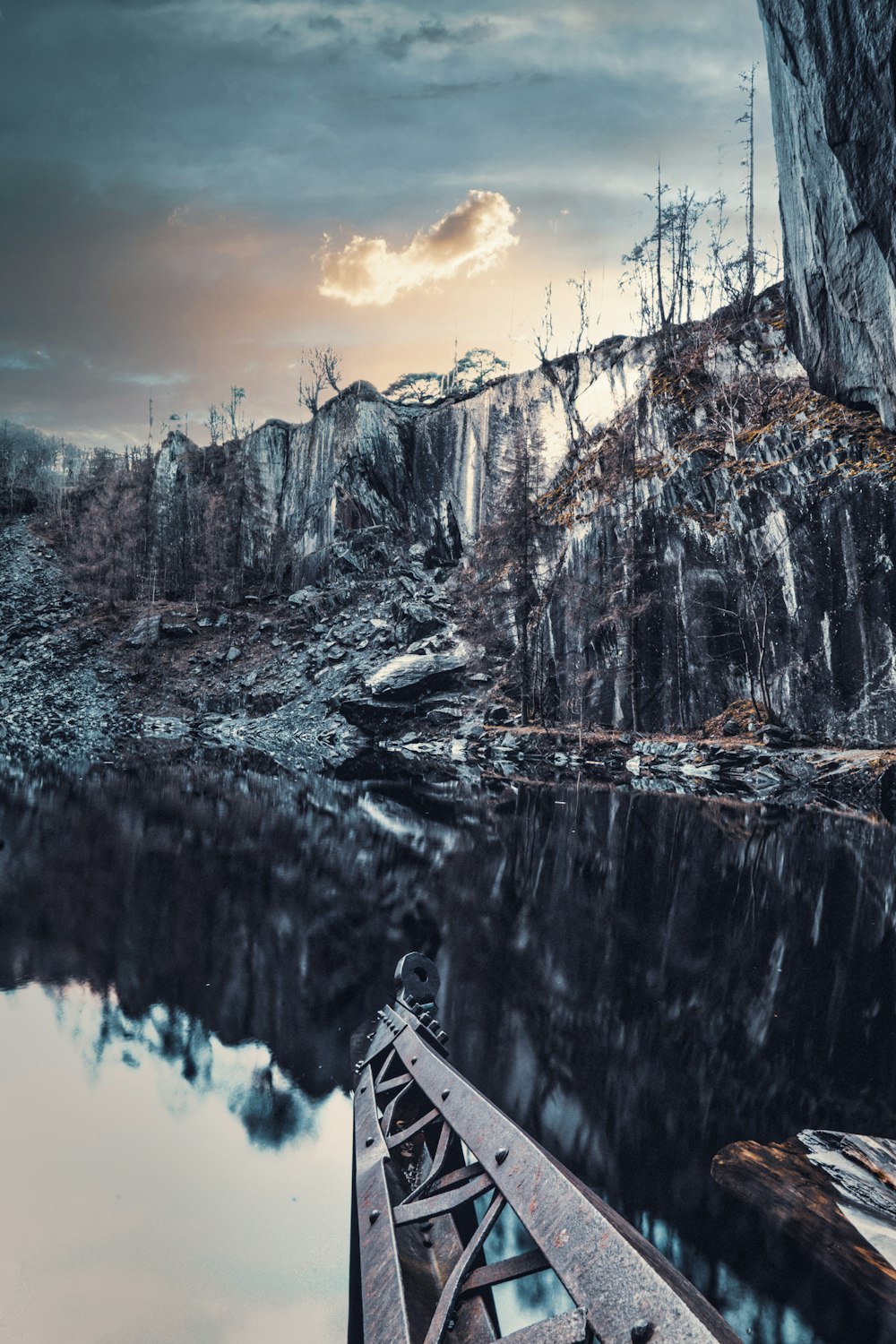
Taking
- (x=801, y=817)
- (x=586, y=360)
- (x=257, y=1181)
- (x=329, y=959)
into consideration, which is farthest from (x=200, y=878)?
(x=586, y=360)

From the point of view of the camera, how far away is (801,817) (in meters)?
17.5

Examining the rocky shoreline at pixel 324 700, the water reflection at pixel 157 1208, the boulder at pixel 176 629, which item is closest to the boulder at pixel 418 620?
the rocky shoreline at pixel 324 700

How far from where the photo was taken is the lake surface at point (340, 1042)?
3.39 m

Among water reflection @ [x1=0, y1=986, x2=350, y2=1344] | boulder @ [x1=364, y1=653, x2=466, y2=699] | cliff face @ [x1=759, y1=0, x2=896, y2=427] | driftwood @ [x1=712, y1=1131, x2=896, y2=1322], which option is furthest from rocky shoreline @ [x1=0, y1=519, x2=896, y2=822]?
water reflection @ [x1=0, y1=986, x2=350, y2=1344]

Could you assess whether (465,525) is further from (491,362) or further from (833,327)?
(491,362)

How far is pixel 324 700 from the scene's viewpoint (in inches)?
1604

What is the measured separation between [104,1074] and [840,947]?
313 inches

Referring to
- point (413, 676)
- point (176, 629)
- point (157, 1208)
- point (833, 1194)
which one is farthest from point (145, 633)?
point (833, 1194)

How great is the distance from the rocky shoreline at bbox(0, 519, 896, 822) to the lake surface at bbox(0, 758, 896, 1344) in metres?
11.3

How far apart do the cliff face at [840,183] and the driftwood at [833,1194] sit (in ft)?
59.0

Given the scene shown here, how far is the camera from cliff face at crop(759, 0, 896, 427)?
46.0ft

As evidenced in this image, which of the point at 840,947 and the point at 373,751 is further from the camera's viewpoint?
the point at 373,751

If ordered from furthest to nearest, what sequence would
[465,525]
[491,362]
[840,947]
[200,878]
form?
[491,362] → [465,525] → [200,878] → [840,947]

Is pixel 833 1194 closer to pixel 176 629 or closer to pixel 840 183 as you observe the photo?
pixel 840 183
